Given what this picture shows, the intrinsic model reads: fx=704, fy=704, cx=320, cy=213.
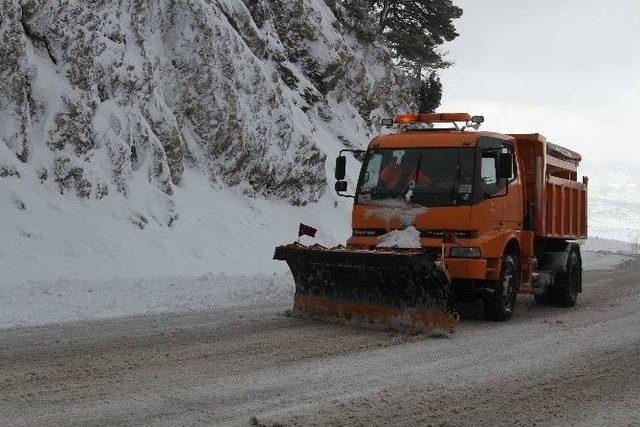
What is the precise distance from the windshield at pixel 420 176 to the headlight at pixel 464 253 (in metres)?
0.64

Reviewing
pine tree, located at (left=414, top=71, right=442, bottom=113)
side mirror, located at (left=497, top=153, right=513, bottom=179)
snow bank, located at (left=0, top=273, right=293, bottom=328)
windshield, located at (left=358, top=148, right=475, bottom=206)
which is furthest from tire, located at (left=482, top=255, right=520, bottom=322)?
pine tree, located at (left=414, top=71, right=442, bottom=113)

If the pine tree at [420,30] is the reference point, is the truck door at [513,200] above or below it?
below

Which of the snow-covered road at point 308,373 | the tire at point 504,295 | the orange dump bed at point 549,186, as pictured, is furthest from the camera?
the orange dump bed at point 549,186

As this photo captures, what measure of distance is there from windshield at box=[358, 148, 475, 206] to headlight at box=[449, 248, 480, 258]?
2.09ft

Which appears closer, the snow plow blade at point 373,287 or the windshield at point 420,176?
the snow plow blade at point 373,287

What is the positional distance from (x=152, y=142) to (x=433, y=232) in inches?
392

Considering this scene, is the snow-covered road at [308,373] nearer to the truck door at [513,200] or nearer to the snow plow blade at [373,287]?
the snow plow blade at [373,287]

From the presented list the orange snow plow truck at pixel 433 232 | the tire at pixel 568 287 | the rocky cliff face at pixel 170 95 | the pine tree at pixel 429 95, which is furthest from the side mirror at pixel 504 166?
the pine tree at pixel 429 95

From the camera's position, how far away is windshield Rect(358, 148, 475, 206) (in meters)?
9.02

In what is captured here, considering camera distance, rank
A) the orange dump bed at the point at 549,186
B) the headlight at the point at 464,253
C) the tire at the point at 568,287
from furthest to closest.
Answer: the tire at the point at 568,287 → the orange dump bed at the point at 549,186 → the headlight at the point at 464,253

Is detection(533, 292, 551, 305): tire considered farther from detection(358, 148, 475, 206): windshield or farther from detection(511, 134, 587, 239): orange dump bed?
detection(358, 148, 475, 206): windshield

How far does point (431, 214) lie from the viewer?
29.2 feet

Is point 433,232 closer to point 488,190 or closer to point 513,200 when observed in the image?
point 488,190

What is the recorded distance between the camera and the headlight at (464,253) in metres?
8.61
